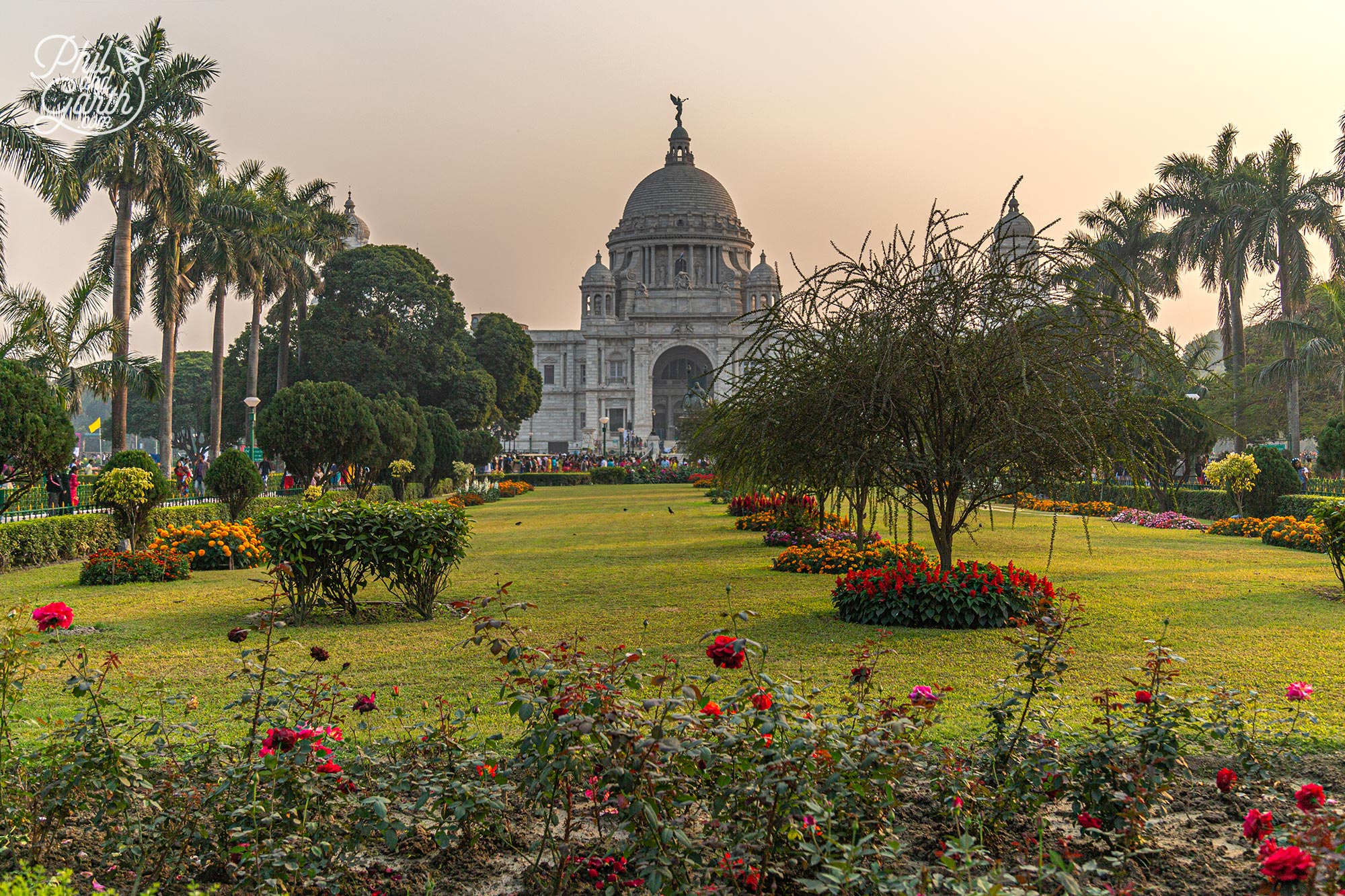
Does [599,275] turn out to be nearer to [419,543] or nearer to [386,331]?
[386,331]

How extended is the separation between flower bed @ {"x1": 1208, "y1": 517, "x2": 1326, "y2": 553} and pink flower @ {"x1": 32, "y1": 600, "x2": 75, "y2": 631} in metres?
14.6

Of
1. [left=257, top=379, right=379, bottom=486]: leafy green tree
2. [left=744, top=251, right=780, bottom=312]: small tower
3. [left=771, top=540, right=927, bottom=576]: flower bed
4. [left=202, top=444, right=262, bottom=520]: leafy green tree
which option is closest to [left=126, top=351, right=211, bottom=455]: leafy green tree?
[left=744, top=251, right=780, bottom=312]: small tower

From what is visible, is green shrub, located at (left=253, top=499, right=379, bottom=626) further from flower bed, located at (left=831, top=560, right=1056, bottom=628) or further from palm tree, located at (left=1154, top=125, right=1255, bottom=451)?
palm tree, located at (left=1154, top=125, right=1255, bottom=451)

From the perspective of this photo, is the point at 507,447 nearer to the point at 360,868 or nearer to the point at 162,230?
the point at 162,230

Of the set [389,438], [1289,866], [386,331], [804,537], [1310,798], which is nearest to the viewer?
[1289,866]

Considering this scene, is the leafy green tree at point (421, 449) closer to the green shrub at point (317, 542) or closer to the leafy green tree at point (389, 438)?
the leafy green tree at point (389, 438)

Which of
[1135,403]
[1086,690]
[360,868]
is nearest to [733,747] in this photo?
[360,868]

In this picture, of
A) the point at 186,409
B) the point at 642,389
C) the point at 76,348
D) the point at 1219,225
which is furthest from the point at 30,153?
the point at 642,389

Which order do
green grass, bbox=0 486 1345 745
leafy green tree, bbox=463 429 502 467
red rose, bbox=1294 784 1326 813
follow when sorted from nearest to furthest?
red rose, bbox=1294 784 1326 813 → green grass, bbox=0 486 1345 745 → leafy green tree, bbox=463 429 502 467

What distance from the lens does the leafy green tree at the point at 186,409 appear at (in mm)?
67500

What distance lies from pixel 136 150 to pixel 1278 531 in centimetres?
2274

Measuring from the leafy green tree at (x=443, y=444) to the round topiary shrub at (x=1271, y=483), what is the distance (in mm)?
22503

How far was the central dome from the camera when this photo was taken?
309 feet

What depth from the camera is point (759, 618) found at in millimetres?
9414
